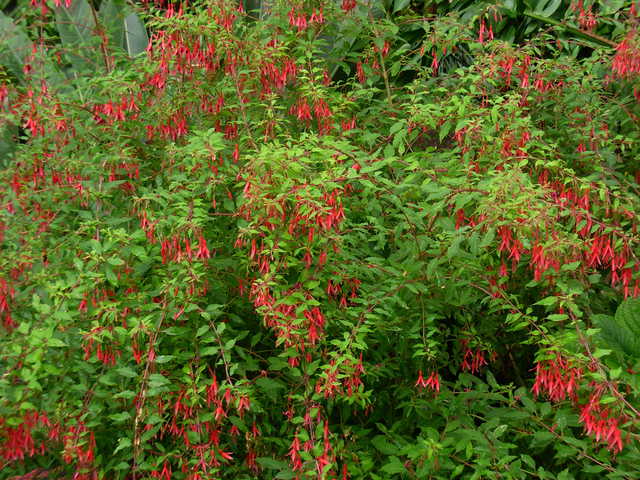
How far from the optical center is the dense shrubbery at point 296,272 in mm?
1728

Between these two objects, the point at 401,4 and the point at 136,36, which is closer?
the point at 401,4

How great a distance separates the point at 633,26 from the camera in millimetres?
2412

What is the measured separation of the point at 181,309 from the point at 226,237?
1.80 feet

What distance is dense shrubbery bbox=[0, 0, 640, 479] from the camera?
1.73 meters

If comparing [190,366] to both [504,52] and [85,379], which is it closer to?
[85,379]

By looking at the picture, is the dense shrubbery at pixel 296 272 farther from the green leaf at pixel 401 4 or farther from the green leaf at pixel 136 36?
the green leaf at pixel 136 36

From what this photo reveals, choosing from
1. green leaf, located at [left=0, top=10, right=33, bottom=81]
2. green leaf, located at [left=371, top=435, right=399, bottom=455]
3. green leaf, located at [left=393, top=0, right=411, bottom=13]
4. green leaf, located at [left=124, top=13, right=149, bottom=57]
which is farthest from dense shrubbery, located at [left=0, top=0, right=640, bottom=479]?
green leaf, located at [left=124, top=13, right=149, bottom=57]

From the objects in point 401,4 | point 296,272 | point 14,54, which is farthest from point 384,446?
point 401,4

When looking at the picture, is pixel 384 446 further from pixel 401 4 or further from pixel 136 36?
pixel 136 36

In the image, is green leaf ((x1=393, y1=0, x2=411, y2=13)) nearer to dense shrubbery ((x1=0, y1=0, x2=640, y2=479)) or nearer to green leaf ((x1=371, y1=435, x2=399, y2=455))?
dense shrubbery ((x1=0, y1=0, x2=640, y2=479))

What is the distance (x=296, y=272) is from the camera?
77.6 inches

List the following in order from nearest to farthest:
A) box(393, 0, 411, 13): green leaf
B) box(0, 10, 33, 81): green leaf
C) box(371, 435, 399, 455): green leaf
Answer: box(371, 435, 399, 455): green leaf → box(0, 10, 33, 81): green leaf → box(393, 0, 411, 13): green leaf

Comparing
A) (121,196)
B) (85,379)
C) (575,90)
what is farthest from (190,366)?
(575,90)

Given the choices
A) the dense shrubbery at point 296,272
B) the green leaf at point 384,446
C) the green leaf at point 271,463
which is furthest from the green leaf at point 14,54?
the green leaf at point 384,446
